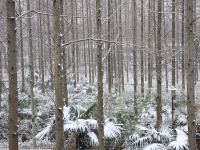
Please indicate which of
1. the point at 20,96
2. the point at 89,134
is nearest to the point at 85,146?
the point at 89,134

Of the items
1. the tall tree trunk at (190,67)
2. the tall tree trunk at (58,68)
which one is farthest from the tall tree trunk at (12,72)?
the tall tree trunk at (190,67)

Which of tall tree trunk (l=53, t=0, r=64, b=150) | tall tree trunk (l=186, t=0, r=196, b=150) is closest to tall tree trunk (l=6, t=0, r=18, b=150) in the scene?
tall tree trunk (l=53, t=0, r=64, b=150)

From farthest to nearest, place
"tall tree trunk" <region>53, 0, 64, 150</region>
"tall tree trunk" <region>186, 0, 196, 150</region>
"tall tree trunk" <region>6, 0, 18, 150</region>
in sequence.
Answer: "tall tree trunk" <region>186, 0, 196, 150</region>
"tall tree trunk" <region>53, 0, 64, 150</region>
"tall tree trunk" <region>6, 0, 18, 150</region>

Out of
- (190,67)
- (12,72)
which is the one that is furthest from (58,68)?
(190,67)

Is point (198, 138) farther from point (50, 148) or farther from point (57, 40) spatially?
point (57, 40)

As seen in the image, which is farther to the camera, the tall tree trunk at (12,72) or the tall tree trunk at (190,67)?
the tall tree trunk at (190,67)

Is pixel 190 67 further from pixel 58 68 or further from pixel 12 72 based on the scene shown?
pixel 12 72

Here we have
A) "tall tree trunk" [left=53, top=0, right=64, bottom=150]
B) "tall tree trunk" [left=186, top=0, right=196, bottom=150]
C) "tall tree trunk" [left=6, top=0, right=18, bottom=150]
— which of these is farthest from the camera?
"tall tree trunk" [left=186, top=0, right=196, bottom=150]

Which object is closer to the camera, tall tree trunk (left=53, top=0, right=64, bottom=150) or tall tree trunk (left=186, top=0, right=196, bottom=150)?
tall tree trunk (left=53, top=0, right=64, bottom=150)

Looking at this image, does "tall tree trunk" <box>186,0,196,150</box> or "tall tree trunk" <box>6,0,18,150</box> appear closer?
"tall tree trunk" <box>6,0,18,150</box>

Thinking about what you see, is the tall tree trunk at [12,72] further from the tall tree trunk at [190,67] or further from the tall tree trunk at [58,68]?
the tall tree trunk at [190,67]

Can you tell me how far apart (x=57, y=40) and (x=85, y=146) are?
5.41 metres

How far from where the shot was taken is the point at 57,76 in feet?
23.2

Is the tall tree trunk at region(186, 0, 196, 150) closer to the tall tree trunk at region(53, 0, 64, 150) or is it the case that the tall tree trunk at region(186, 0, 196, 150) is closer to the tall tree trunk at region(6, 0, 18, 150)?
the tall tree trunk at region(53, 0, 64, 150)
